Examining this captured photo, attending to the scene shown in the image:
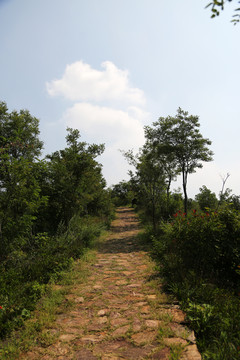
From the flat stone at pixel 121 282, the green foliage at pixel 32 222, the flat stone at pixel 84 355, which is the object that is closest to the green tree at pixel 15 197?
the green foliage at pixel 32 222

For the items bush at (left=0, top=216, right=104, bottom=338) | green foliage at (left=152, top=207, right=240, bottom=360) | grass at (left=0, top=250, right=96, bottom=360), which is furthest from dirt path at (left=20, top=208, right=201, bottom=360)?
bush at (left=0, top=216, right=104, bottom=338)

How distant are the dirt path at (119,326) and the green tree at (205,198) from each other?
22.0 m

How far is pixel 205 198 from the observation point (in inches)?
1011

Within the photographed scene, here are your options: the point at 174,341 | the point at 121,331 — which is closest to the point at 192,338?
the point at 174,341

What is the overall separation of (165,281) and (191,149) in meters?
12.8

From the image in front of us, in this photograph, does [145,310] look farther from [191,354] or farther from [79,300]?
[79,300]

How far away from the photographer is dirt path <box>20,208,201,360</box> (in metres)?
2.52

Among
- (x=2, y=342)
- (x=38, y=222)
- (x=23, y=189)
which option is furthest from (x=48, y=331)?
(x=38, y=222)

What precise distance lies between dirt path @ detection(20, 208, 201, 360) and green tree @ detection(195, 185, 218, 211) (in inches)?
865

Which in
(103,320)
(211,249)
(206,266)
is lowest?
(103,320)

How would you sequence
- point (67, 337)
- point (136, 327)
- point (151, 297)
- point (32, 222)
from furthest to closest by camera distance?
point (32, 222)
point (151, 297)
point (136, 327)
point (67, 337)

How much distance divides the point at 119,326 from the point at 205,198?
82.3 feet

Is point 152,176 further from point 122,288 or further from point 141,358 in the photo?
point 141,358

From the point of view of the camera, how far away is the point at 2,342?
2.84m
